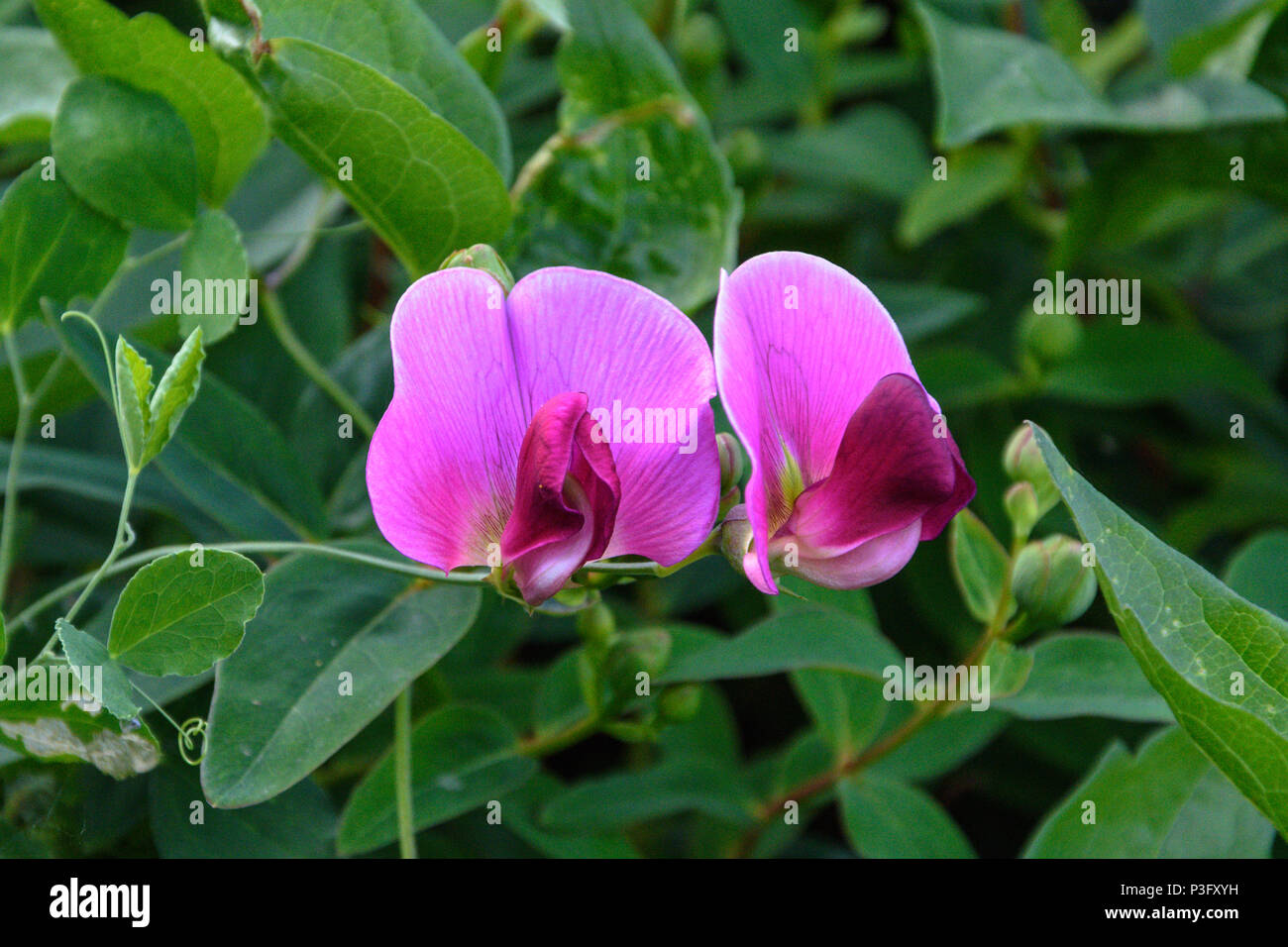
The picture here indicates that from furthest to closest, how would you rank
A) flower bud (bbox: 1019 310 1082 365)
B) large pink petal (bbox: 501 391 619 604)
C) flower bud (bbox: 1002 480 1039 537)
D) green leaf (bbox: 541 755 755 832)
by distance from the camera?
flower bud (bbox: 1019 310 1082 365), green leaf (bbox: 541 755 755 832), flower bud (bbox: 1002 480 1039 537), large pink petal (bbox: 501 391 619 604)

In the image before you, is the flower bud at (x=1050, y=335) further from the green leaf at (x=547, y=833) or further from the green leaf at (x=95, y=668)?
the green leaf at (x=95, y=668)

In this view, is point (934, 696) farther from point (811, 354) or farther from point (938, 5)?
point (938, 5)

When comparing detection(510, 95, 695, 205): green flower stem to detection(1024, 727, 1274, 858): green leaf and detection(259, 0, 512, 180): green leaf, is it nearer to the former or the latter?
detection(259, 0, 512, 180): green leaf

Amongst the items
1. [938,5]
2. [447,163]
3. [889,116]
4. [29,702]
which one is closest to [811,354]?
[447,163]

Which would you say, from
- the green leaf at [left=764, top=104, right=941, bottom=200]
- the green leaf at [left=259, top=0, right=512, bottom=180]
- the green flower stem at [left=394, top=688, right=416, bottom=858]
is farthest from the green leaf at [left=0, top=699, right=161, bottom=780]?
the green leaf at [left=764, top=104, right=941, bottom=200]

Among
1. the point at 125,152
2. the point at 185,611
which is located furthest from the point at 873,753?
the point at 125,152

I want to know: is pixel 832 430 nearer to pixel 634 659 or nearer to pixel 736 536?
pixel 736 536

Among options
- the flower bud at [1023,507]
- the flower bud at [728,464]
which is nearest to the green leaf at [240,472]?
the flower bud at [728,464]
